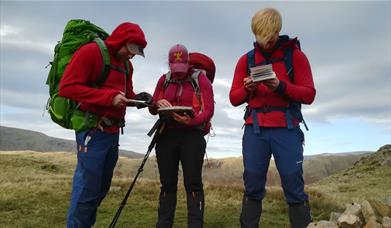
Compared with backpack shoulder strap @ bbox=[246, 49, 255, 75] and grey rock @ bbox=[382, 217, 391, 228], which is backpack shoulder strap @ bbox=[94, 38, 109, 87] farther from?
grey rock @ bbox=[382, 217, 391, 228]

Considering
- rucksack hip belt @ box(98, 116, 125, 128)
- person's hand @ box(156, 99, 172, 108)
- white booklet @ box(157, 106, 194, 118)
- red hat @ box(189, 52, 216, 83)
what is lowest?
rucksack hip belt @ box(98, 116, 125, 128)

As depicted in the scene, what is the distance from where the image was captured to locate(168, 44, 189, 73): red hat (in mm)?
5852

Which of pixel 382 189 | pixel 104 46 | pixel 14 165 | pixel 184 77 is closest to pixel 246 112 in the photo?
pixel 184 77

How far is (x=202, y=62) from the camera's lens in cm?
685

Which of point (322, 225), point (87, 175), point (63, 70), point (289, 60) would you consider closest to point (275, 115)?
point (289, 60)

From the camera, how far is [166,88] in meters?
6.04

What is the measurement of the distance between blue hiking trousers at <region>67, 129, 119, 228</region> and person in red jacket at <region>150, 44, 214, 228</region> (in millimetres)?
1003

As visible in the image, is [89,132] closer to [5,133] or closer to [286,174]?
[286,174]

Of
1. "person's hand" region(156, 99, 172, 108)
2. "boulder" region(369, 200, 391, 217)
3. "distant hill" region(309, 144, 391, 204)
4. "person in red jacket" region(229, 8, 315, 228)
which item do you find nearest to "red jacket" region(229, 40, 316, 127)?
"person in red jacket" region(229, 8, 315, 228)

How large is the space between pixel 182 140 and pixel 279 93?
157cm

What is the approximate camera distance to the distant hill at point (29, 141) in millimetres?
149375

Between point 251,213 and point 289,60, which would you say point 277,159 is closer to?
point 251,213

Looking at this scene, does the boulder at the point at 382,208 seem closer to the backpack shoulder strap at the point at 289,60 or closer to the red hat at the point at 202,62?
the backpack shoulder strap at the point at 289,60

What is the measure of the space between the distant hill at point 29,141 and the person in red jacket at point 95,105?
14204 centimetres
